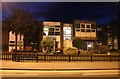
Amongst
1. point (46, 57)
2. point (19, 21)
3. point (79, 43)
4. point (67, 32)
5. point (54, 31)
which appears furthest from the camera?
point (67, 32)

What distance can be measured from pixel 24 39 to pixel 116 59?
46229 mm

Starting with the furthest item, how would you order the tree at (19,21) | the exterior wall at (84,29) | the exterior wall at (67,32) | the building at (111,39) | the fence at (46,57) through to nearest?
1. the exterior wall at (67,32)
2. the exterior wall at (84,29)
3. the building at (111,39)
4. the tree at (19,21)
5. the fence at (46,57)

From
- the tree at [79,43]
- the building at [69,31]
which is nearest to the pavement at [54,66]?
the tree at [79,43]

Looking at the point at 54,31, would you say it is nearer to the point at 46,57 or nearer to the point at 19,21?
the point at 19,21

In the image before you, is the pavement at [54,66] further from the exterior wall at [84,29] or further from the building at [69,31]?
the exterior wall at [84,29]

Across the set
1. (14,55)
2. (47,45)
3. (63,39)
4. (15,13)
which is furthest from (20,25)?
(14,55)

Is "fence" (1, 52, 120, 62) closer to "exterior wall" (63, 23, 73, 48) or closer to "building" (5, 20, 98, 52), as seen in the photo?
"building" (5, 20, 98, 52)

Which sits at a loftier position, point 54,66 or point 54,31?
point 54,31

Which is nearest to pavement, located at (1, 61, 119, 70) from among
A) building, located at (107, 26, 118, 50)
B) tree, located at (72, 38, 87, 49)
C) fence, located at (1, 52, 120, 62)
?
fence, located at (1, 52, 120, 62)

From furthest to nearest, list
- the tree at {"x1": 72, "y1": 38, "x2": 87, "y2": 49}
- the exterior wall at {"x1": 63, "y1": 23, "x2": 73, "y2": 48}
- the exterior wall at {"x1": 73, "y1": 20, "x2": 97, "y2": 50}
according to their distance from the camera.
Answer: the exterior wall at {"x1": 63, "y1": 23, "x2": 73, "y2": 48}, the exterior wall at {"x1": 73, "y1": 20, "x2": 97, "y2": 50}, the tree at {"x1": 72, "y1": 38, "x2": 87, "y2": 49}

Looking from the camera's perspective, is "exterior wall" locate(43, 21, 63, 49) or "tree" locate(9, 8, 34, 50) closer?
"tree" locate(9, 8, 34, 50)

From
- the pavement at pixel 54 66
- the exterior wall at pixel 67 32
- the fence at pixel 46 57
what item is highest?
the exterior wall at pixel 67 32

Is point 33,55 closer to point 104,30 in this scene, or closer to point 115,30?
point 115,30

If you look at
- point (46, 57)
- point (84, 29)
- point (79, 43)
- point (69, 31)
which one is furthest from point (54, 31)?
point (46, 57)
